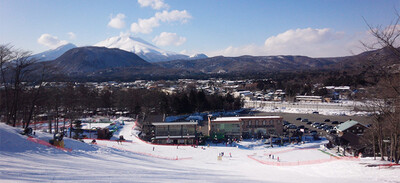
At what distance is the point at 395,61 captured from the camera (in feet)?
20.2

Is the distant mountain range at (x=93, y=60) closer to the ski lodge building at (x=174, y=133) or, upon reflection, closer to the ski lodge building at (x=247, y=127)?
the ski lodge building at (x=174, y=133)

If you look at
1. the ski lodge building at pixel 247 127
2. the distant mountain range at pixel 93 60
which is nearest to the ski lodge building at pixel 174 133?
the ski lodge building at pixel 247 127

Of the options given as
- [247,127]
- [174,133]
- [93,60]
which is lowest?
[174,133]

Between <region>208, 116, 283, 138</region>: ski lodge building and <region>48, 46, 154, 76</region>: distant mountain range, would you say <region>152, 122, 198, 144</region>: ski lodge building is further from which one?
<region>48, 46, 154, 76</region>: distant mountain range

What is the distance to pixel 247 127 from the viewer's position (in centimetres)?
2230

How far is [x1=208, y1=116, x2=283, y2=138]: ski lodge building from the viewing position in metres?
22.1

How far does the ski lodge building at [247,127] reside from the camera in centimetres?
2209

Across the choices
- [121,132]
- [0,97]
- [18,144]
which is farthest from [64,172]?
[121,132]

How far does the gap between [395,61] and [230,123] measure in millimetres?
16556

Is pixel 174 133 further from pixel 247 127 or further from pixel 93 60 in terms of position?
pixel 93 60

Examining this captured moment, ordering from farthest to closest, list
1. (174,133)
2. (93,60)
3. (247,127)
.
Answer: (93,60) → (247,127) → (174,133)

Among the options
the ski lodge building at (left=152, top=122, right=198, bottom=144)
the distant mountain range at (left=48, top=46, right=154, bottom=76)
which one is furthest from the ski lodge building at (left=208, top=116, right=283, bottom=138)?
the distant mountain range at (left=48, top=46, right=154, bottom=76)

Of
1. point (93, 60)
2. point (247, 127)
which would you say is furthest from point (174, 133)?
point (93, 60)

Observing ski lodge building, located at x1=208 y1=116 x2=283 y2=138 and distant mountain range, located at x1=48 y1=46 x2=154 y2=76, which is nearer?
ski lodge building, located at x1=208 y1=116 x2=283 y2=138
